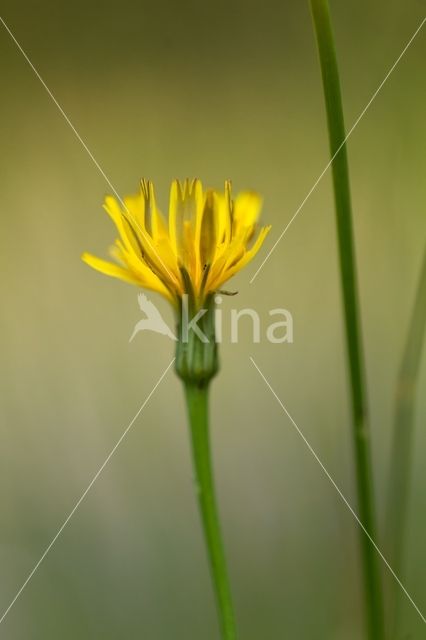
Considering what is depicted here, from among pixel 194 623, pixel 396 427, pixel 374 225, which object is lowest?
pixel 194 623

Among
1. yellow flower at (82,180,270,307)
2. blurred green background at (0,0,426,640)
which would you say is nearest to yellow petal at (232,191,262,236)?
yellow flower at (82,180,270,307)

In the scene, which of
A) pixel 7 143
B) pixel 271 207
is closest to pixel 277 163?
pixel 271 207

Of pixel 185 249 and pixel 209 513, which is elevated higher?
pixel 185 249

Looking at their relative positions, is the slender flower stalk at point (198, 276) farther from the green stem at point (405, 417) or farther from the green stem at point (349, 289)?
the green stem at point (405, 417)

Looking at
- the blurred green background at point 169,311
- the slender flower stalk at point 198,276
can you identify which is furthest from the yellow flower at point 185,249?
the blurred green background at point 169,311

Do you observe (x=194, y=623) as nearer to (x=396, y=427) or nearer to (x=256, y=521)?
(x=256, y=521)

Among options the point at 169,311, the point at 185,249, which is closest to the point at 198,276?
the point at 185,249

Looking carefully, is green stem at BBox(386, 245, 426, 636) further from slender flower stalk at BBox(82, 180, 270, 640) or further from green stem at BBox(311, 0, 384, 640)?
slender flower stalk at BBox(82, 180, 270, 640)

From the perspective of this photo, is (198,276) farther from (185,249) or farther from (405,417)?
(405,417)
